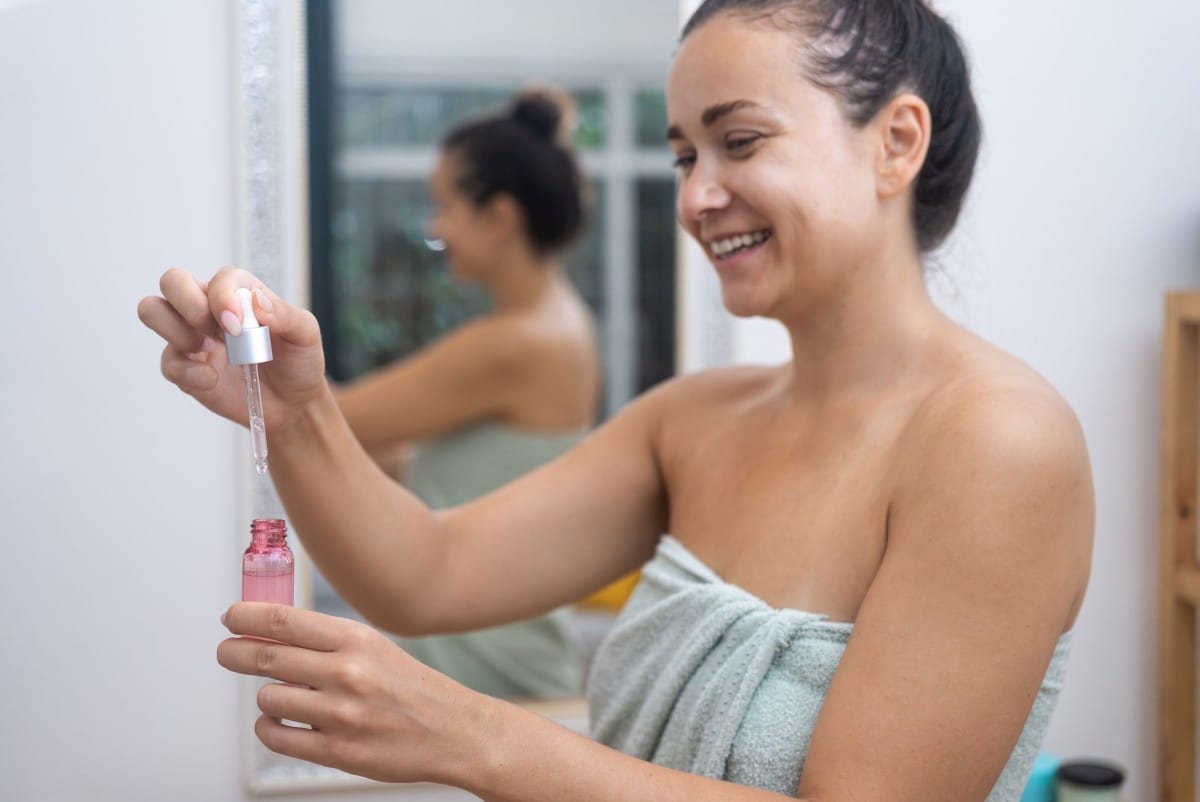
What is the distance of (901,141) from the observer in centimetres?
99

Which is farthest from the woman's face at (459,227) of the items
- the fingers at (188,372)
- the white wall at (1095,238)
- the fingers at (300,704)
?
the fingers at (300,704)

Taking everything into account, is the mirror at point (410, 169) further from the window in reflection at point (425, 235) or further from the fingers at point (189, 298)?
the fingers at point (189, 298)

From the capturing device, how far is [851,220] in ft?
3.20

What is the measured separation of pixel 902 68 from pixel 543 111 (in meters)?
0.53

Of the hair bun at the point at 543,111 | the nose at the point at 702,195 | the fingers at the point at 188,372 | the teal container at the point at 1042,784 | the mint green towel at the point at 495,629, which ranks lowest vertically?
the teal container at the point at 1042,784

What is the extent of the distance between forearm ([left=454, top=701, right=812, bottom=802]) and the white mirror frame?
2.06 feet

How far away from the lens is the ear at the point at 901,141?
3.22 feet

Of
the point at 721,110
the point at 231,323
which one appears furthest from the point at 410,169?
the point at 231,323

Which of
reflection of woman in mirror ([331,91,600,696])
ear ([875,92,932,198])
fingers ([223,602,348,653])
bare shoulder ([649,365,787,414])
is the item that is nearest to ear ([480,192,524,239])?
reflection of woman in mirror ([331,91,600,696])

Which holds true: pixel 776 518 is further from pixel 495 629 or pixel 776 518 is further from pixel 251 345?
pixel 495 629

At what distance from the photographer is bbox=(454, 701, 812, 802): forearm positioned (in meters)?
0.79

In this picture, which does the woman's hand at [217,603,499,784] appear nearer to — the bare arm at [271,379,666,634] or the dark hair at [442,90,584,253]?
the bare arm at [271,379,666,634]

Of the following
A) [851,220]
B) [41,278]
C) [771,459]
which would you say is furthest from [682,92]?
[41,278]

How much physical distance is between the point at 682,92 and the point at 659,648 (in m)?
0.46
